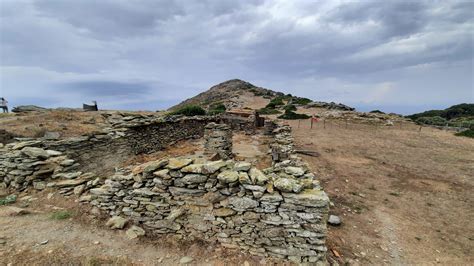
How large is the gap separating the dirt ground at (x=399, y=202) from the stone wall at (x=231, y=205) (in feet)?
5.14

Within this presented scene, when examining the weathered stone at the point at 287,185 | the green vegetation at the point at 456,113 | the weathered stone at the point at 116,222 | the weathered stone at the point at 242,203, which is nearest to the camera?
the weathered stone at the point at 287,185

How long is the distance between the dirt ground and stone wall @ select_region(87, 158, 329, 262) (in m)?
1.57

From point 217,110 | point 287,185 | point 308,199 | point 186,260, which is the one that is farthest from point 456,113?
point 186,260

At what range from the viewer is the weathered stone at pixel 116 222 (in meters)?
5.59

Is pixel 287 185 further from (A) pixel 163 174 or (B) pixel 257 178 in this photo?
(A) pixel 163 174

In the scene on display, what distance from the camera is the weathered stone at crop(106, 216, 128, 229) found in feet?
18.3

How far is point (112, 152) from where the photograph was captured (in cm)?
1198

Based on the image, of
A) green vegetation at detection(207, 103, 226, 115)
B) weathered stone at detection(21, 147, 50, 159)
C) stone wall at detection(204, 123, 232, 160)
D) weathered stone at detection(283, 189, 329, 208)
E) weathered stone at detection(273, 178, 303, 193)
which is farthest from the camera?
green vegetation at detection(207, 103, 226, 115)

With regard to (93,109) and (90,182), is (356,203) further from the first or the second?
(93,109)

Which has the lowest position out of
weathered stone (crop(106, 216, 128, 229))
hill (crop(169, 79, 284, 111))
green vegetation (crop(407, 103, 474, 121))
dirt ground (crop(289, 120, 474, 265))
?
dirt ground (crop(289, 120, 474, 265))

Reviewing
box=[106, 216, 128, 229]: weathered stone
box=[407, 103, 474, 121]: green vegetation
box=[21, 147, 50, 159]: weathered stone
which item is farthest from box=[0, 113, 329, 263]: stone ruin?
box=[407, 103, 474, 121]: green vegetation

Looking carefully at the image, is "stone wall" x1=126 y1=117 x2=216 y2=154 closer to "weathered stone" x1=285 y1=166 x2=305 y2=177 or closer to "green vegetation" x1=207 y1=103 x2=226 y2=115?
"weathered stone" x1=285 y1=166 x2=305 y2=177

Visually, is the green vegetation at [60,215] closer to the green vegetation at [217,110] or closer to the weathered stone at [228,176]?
the weathered stone at [228,176]

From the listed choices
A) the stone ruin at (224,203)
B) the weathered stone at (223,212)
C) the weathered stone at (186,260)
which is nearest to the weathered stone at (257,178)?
the stone ruin at (224,203)
